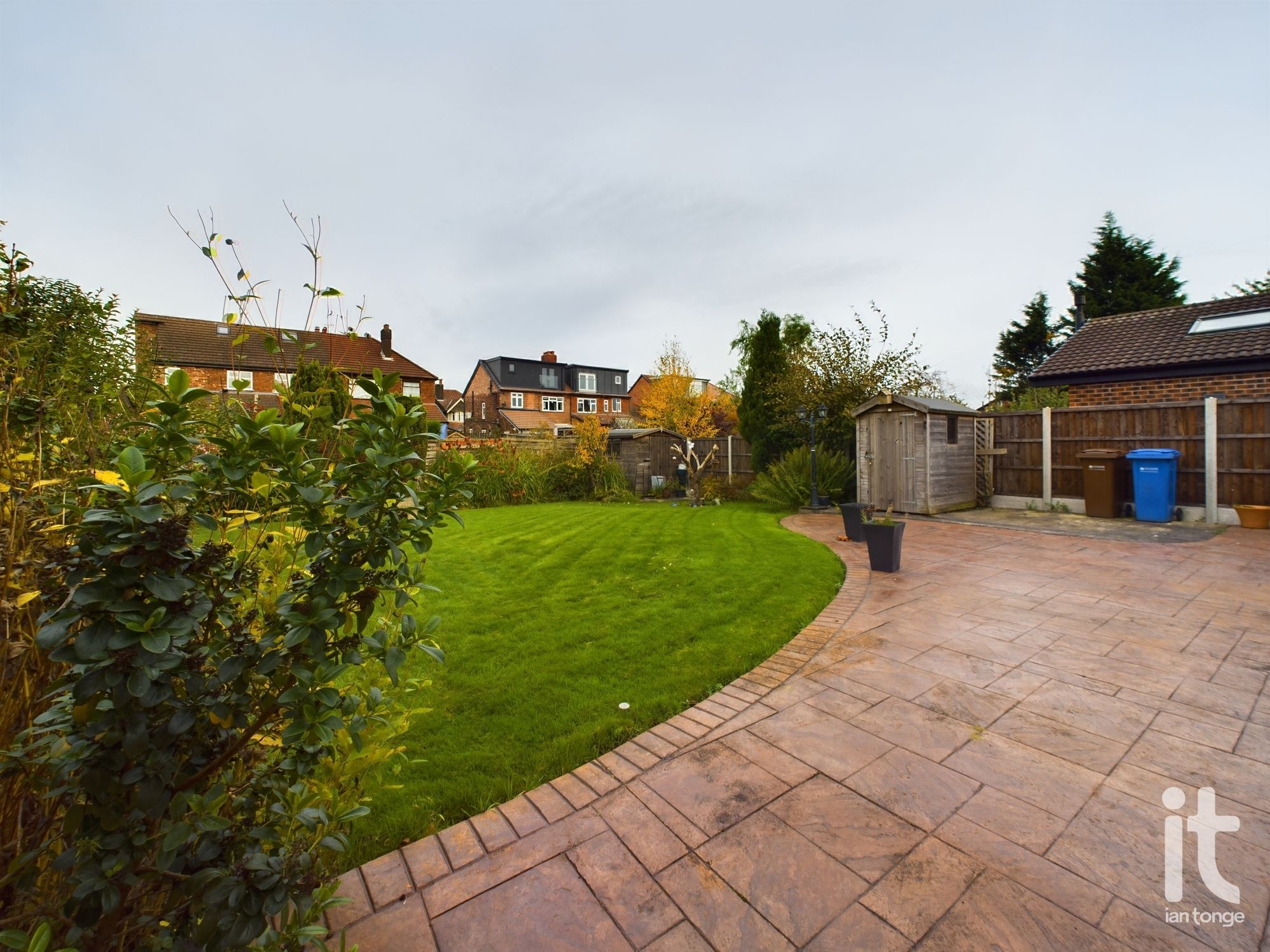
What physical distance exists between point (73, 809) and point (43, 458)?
4.09ft

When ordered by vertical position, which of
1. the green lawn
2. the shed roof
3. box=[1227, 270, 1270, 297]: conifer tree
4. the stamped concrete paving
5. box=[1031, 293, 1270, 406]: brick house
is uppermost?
box=[1227, 270, 1270, 297]: conifer tree

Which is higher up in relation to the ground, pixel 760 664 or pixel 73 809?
pixel 73 809

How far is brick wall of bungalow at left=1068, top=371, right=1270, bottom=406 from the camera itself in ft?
33.0

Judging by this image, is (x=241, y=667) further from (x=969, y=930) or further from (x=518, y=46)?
(x=518, y=46)

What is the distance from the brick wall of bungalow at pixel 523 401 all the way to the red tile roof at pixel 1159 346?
3183 cm

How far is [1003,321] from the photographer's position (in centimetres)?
2811

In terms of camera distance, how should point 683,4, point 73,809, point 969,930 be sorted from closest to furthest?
1. point 73,809
2. point 969,930
3. point 683,4

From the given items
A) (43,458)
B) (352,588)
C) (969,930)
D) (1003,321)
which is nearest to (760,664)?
(969,930)

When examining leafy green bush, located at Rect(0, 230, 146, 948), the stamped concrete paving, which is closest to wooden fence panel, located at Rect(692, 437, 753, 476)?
the stamped concrete paving

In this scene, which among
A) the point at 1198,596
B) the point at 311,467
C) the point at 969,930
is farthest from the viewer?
the point at 1198,596

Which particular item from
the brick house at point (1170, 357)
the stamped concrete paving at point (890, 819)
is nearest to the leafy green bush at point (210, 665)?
the stamped concrete paving at point (890, 819)

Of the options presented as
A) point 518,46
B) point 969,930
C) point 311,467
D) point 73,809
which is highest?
point 518,46

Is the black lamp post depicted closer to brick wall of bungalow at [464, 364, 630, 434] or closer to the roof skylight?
the roof skylight

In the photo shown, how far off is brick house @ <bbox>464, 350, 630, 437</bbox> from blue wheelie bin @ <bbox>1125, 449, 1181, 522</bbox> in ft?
108
